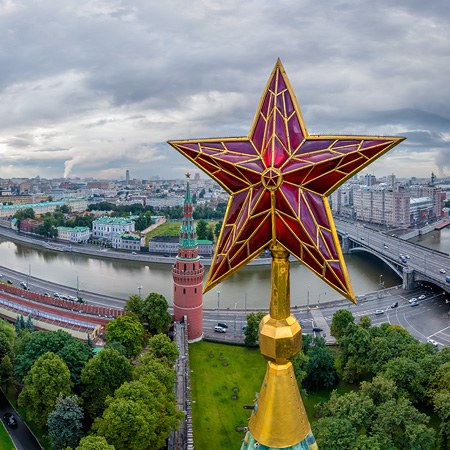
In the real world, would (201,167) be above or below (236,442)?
above

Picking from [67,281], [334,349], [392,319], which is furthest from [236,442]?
[67,281]

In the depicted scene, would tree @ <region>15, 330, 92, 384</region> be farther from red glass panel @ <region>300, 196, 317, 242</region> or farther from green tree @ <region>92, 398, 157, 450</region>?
red glass panel @ <region>300, 196, 317, 242</region>

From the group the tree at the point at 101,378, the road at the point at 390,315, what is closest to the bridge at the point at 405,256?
the road at the point at 390,315

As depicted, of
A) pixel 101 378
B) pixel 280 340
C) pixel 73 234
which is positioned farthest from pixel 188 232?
pixel 73 234

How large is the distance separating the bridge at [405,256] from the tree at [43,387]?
26714mm

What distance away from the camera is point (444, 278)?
1259 inches

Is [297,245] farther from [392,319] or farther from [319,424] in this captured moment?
[392,319]

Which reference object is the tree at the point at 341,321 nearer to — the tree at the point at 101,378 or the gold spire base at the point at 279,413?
the tree at the point at 101,378

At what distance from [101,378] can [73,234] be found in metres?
43.8

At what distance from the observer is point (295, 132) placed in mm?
4129

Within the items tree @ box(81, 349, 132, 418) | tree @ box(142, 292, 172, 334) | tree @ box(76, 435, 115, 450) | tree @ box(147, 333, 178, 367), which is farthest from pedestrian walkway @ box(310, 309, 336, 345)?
tree @ box(76, 435, 115, 450)

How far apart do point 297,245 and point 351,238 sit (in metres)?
47.9

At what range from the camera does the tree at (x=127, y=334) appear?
64.7 ft

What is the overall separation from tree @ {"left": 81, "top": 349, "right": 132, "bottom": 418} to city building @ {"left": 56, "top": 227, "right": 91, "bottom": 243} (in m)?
42.9
